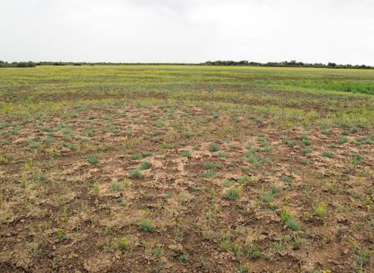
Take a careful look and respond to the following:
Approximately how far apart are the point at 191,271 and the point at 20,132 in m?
12.5

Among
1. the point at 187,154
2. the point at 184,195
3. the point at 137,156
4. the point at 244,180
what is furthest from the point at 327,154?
the point at 137,156

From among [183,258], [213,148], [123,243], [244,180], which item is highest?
[213,148]

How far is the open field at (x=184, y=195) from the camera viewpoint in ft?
20.5

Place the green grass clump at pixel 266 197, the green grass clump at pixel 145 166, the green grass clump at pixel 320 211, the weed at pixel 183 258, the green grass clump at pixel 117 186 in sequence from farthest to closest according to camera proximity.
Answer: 1. the green grass clump at pixel 145 166
2. the green grass clump at pixel 117 186
3. the green grass clump at pixel 266 197
4. the green grass clump at pixel 320 211
5. the weed at pixel 183 258

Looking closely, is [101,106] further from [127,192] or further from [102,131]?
[127,192]

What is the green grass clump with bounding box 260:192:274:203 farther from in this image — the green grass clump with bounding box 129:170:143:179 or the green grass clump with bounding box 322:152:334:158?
the green grass clump with bounding box 322:152:334:158

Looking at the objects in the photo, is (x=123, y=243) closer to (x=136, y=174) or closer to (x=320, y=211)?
(x=136, y=174)

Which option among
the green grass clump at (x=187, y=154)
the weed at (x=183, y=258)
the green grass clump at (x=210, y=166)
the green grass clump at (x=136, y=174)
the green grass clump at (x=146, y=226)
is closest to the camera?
the weed at (x=183, y=258)

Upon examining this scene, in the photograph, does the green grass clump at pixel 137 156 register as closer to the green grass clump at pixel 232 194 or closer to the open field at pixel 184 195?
the open field at pixel 184 195

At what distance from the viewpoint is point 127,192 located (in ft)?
29.0

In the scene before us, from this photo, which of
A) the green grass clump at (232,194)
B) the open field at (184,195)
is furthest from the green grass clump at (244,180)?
the green grass clump at (232,194)

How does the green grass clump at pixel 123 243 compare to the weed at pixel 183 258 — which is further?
the green grass clump at pixel 123 243

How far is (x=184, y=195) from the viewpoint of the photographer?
8719mm

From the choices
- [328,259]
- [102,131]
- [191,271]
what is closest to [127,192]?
[191,271]
